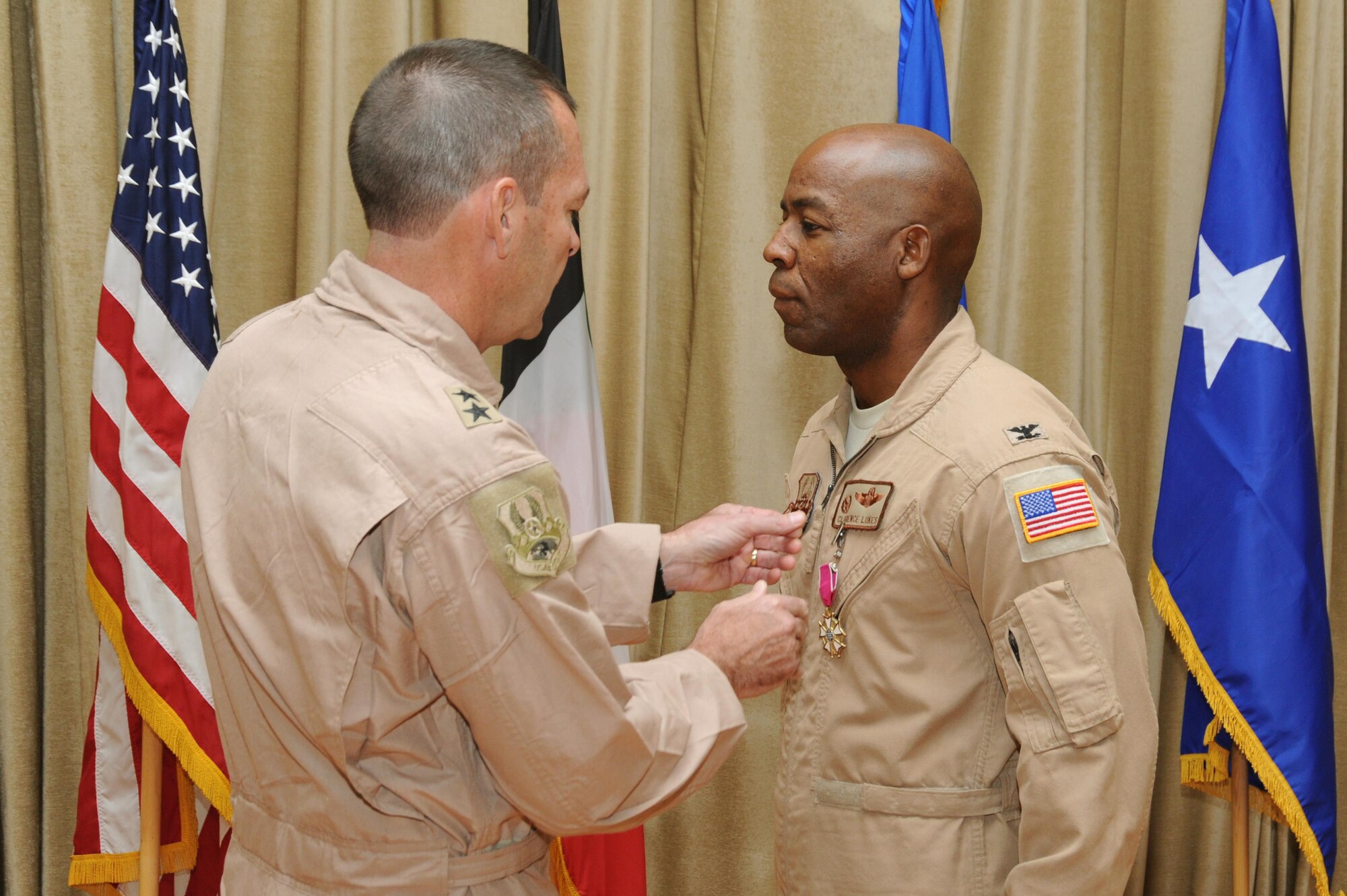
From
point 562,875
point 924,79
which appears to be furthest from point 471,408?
point 924,79

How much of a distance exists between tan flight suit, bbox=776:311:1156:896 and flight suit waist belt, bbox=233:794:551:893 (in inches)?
22.5

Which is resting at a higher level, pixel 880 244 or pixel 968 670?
pixel 880 244

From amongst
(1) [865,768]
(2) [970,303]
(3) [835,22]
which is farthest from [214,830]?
(3) [835,22]

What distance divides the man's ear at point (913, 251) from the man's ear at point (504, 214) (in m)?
0.74

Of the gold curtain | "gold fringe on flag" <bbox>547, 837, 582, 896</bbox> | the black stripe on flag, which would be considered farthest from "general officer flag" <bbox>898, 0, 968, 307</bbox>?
"gold fringe on flag" <bbox>547, 837, 582, 896</bbox>

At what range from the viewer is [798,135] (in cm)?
307

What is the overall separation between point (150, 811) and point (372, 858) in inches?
53.8

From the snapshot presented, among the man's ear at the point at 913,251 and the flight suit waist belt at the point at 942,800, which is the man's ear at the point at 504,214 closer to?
the man's ear at the point at 913,251

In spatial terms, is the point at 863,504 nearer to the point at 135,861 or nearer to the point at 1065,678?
the point at 1065,678

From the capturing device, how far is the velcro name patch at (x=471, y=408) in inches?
46.7

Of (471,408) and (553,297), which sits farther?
(553,297)

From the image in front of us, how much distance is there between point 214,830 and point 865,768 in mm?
1593

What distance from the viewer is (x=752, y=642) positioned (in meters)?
1.47

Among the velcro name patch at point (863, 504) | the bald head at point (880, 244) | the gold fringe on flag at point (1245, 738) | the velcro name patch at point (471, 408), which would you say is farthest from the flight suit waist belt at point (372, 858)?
the gold fringe on flag at point (1245, 738)
